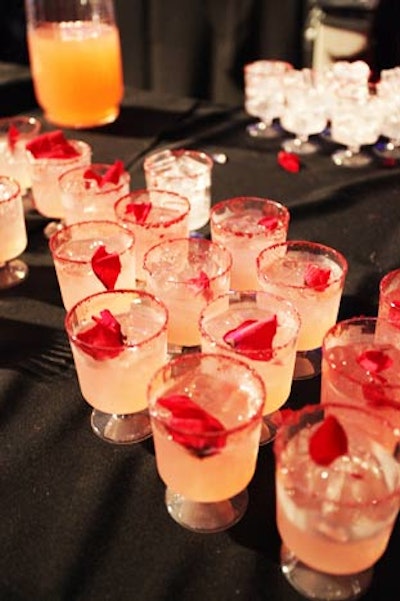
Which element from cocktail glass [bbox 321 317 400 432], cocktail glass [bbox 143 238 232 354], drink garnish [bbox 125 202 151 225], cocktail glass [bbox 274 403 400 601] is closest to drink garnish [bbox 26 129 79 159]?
drink garnish [bbox 125 202 151 225]

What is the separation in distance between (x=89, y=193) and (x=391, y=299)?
62 centimetres

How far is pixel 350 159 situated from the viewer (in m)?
1.76

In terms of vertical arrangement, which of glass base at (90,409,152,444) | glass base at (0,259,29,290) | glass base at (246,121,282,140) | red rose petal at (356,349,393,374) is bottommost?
glass base at (0,259,29,290)

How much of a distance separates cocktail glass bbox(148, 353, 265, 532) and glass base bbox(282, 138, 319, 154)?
1.06 meters

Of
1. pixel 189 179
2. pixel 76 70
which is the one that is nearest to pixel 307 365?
pixel 189 179

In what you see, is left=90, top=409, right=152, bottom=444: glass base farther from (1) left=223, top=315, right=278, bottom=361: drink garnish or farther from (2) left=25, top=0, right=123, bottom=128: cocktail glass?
(2) left=25, top=0, right=123, bottom=128: cocktail glass

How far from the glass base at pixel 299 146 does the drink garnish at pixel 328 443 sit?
3.89 ft

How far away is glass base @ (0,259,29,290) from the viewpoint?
1.33 m

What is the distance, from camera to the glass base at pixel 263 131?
190cm

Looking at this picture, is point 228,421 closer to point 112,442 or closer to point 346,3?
point 112,442

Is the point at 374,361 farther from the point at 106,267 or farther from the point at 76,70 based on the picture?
the point at 76,70

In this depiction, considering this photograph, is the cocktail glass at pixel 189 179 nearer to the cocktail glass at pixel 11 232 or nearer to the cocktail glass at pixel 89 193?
the cocktail glass at pixel 89 193

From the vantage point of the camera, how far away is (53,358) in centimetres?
113

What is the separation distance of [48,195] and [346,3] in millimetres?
2025
